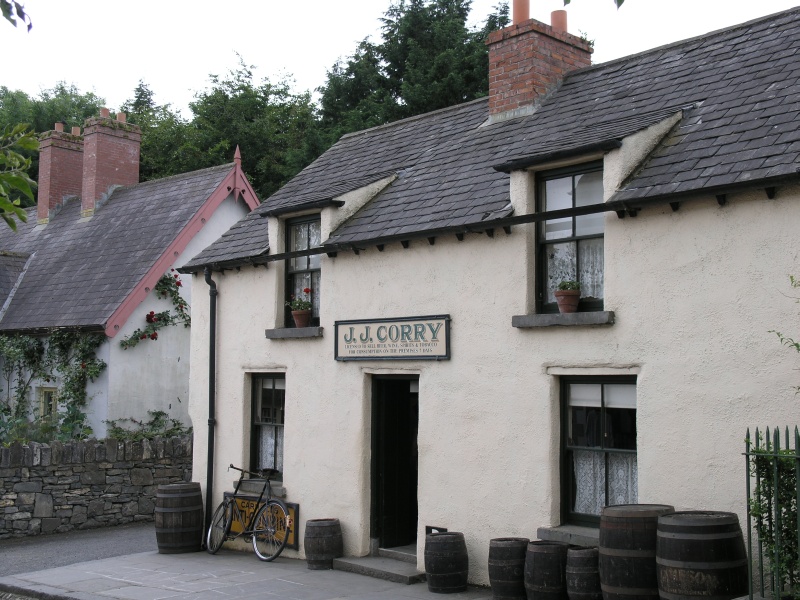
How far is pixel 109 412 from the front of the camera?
18.2 meters

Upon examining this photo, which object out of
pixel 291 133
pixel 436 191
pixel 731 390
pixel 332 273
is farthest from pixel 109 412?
pixel 291 133

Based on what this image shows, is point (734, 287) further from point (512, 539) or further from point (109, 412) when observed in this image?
point (109, 412)

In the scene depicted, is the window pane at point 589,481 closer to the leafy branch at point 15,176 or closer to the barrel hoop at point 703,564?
the barrel hoop at point 703,564

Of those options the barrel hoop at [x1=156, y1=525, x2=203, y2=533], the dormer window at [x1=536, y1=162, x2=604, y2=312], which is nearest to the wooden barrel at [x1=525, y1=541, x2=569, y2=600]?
the dormer window at [x1=536, y1=162, x2=604, y2=312]

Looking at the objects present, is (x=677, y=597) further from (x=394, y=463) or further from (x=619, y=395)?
(x=394, y=463)

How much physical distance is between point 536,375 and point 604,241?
62.6 inches

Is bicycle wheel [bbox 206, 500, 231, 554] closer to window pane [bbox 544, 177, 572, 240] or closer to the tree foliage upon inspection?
window pane [bbox 544, 177, 572, 240]

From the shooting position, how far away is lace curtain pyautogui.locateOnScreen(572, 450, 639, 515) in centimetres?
911

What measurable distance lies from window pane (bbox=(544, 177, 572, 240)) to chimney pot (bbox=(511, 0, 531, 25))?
3.78 meters

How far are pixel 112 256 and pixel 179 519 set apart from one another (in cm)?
898

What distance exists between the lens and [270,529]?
12.6 meters

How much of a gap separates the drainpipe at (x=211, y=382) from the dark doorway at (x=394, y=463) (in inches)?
127

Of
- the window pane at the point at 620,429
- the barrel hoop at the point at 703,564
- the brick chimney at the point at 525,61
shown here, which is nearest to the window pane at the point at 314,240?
the brick chimney at the point at 525,61

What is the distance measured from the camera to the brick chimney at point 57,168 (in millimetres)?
24219
